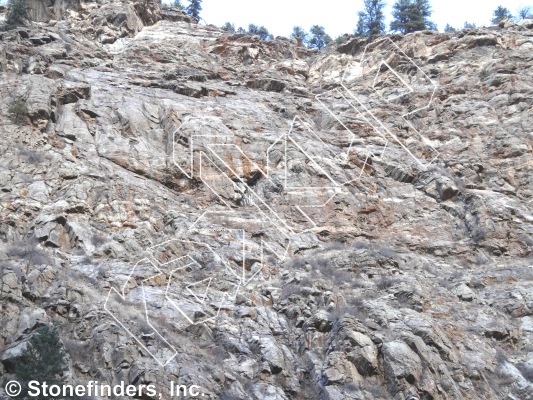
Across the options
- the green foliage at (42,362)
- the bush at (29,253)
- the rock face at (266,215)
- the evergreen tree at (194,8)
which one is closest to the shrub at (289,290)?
the rock face at (266,215)

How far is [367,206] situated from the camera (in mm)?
22922

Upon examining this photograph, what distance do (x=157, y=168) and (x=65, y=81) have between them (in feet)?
21.6

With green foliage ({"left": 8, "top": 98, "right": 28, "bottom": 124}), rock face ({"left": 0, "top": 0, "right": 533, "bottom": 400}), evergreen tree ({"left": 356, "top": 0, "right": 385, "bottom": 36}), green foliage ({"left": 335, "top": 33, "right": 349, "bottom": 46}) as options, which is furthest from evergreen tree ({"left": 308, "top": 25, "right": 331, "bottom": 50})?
green foliage ({"left": 8, "top": 98, "right": 28, "bottom": 124})

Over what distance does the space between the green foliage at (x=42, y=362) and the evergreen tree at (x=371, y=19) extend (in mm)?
40758

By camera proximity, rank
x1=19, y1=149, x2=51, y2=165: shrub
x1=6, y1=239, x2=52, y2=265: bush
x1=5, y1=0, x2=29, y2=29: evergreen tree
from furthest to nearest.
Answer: x1=5, y1=0, x2=29, y2=29: evergreen tree < x1=19, y1=149, x2=51, y2=165: shrub < x1=6, y1=239, x2=52, y2=265: bush

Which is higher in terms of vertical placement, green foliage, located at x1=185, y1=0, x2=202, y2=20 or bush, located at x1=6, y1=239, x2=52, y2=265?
green foliage, located at x1=185, y1=0, x2=202, y2=20

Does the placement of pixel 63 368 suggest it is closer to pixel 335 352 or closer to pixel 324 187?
pixel 335 352

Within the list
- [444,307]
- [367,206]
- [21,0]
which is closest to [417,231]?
[367,206]

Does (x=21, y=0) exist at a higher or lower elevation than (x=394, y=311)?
higher

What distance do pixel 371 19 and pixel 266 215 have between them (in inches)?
1250

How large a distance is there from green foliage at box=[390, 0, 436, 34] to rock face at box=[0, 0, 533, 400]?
404 inches

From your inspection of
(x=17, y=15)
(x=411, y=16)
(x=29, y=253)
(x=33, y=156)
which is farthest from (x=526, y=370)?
(x=411, y=16)

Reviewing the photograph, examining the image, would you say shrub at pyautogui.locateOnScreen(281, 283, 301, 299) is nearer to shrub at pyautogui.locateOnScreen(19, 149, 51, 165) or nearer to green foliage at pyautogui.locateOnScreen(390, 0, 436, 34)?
shrub at pyautogui.locateOnScreen(19, 149, 51, 165)

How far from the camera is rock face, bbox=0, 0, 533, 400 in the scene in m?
14.2
